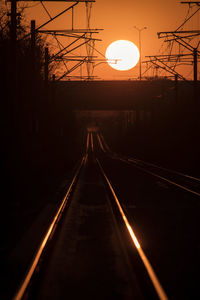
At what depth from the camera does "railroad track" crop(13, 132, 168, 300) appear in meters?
6.25

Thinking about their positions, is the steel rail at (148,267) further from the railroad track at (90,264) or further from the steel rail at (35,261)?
the steel rail at (35,261)

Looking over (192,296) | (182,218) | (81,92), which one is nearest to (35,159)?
(182,218)

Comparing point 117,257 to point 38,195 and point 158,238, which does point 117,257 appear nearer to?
point 158,238

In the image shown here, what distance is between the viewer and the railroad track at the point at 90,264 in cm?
625

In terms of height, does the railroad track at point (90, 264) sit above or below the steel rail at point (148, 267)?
below

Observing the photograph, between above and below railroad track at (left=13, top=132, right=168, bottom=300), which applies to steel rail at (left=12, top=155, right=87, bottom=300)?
above

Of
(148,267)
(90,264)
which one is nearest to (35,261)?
(90,264)

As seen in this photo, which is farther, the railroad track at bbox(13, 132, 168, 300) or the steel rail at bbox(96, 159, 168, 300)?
the railroad track at bbox(13, 132, 168, 300)

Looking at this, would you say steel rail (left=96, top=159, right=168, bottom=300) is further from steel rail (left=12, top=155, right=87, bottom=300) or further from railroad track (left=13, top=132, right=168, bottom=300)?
steel rail (left=12, top=155, right=87, bottom=300)

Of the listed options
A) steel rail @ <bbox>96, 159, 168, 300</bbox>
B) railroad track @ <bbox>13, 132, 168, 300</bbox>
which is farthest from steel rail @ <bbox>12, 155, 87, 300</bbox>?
steel rail @ <bbox>96, 159, 168, 300</bbox>

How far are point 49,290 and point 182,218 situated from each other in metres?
7.06

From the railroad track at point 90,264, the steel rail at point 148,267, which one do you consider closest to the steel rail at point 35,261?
the railroad track at point 90,264

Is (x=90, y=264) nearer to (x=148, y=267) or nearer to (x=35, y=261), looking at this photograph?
(x=35, y=261)

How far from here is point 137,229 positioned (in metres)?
11.0
